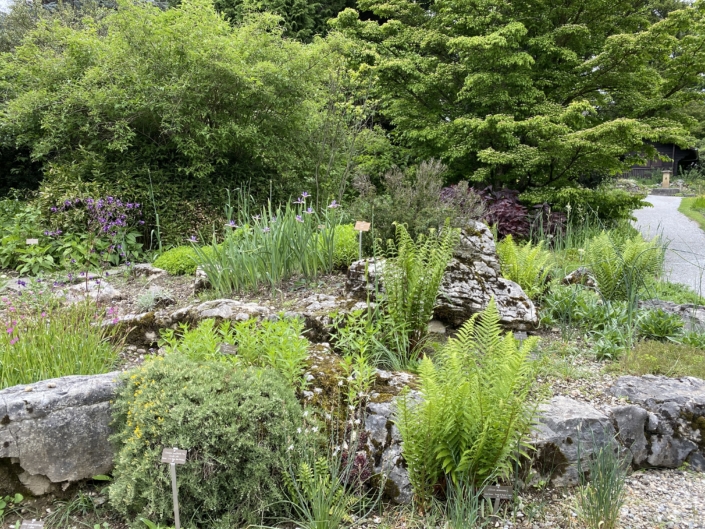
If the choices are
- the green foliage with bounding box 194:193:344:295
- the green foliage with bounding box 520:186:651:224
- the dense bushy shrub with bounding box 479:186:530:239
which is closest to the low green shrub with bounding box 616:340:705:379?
the green foliage with bounding box 194:193:344:295

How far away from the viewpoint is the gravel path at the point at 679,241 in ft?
19.5

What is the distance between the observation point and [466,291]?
3.50m

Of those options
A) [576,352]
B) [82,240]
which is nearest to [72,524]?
[576,352]

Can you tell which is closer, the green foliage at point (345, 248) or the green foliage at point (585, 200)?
the green foliage at point (345, 248)

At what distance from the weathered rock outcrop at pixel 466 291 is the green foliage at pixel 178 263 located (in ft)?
8.82

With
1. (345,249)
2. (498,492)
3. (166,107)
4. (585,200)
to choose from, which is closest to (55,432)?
(498,492)

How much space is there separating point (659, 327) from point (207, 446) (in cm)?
354

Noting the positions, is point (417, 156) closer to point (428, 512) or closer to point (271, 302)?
point (271, 302)

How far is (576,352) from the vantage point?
3514mm

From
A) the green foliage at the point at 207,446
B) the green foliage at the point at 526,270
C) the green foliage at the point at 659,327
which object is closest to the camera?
the green foliage at the point at 207,446

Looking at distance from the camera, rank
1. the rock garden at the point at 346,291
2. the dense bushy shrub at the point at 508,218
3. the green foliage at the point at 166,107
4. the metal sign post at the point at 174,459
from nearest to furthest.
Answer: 1. the metal sign post at the point at 174,459
2. the rock garden at the point at 346,291
3. the green foliage at the point at 166,107
4. the dense bushy shrub at the point at 508,218

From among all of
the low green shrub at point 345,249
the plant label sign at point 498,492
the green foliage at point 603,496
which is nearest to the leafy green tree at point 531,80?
the low green shrub at point 345,249

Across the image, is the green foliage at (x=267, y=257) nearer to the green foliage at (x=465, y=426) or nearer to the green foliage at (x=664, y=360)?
the green foliage at (x=465, y=426)

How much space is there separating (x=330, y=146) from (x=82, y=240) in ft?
12.9
